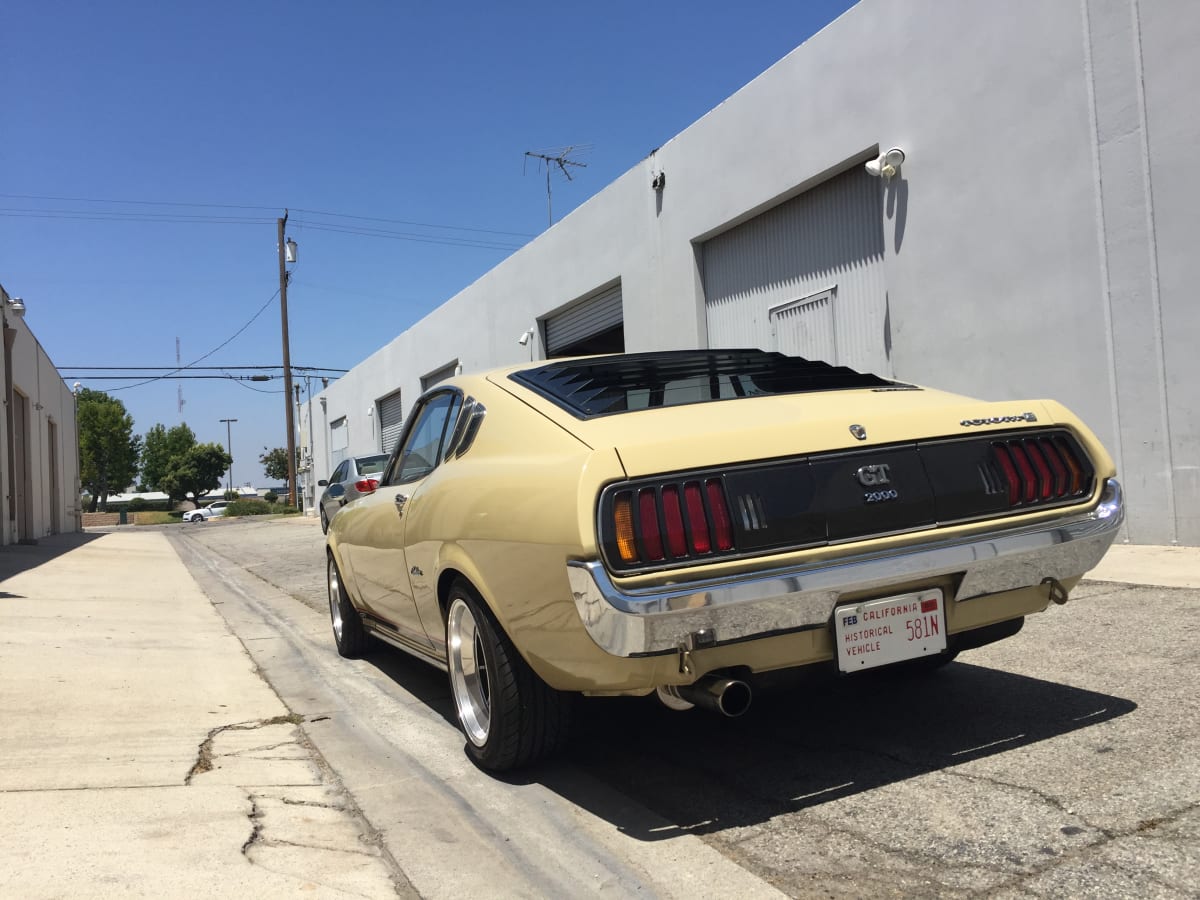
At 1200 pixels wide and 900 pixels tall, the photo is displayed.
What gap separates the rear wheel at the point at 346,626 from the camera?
19.4ft

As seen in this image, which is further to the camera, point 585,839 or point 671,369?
point 671,369

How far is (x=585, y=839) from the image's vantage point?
2857 mm

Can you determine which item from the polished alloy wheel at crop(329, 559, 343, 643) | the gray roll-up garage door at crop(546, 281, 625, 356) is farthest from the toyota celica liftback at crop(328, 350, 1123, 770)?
the gray roll-up garage door at crop(546, 281, 625, 356)

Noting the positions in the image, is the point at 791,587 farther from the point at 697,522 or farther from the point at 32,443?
the point at 32,443

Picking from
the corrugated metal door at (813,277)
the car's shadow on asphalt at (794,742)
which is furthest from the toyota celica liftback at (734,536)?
the corrugated metal door at (813,277)

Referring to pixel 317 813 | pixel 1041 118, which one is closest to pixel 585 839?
pixel 317 813

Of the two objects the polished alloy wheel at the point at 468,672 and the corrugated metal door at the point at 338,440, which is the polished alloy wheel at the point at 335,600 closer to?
the polished alloy wheel at the point at 468,672

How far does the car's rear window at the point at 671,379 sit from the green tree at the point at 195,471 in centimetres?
8869

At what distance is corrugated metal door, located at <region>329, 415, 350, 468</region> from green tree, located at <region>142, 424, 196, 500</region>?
51509mm

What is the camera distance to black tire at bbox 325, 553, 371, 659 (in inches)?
233

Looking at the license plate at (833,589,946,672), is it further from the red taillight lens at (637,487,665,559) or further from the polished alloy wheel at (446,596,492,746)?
the polished alloy wheel at (446,596,492,746)

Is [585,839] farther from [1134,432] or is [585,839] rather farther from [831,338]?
[831,338]

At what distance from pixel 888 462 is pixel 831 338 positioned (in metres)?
7.69

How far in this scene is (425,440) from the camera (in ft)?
14.8
